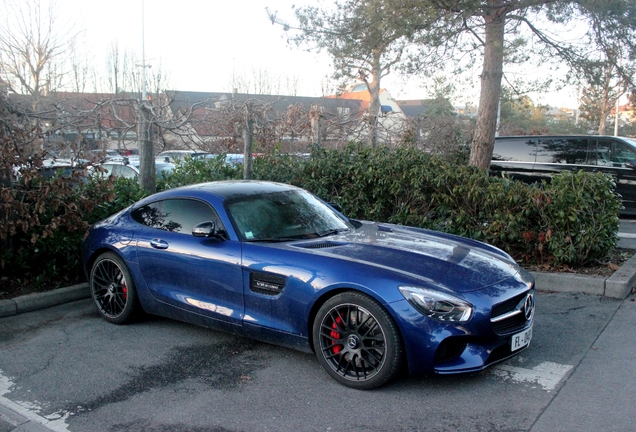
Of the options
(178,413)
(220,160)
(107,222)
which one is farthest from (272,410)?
(220,160)

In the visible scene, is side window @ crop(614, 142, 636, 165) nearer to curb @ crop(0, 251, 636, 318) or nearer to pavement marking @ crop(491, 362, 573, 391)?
curb @ crop(0, 251, 636, 318)

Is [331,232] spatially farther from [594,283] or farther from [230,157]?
[230,157]

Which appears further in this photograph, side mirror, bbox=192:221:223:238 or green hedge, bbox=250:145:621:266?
green hedge, bbox=250:145:621:266

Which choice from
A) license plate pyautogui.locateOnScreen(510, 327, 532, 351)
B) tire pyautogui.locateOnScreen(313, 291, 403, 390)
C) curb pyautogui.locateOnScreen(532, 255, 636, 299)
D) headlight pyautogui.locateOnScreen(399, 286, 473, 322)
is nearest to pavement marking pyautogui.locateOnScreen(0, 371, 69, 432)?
tire pyautogui.locateOnScreen(313, 291, 403, 390)

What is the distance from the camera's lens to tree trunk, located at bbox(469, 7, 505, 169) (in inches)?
354

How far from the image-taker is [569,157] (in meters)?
12.1

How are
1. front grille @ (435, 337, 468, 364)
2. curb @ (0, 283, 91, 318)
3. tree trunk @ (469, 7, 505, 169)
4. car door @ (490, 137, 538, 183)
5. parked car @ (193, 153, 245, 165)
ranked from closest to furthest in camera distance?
front grille @ (435, 337, 468, 364)
curb @ (0, 283, 91, 318)
tree trunk @ (469, 7, 505, 169)
parked car @ (193, 153, 245, 165)
car door @ (490, 137, 538, 183)

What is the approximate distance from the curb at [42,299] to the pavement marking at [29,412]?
72.1 inches

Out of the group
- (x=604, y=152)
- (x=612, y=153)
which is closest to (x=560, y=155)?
(x=604, y=152)

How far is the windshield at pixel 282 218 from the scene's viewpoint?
5.01m

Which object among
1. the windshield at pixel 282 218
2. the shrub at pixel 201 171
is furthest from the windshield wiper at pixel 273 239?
the shrub at pixel 201 171

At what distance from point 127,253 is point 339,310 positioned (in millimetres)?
2395

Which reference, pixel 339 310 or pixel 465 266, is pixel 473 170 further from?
pixel 339 310

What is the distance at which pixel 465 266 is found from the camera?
4387 mm
